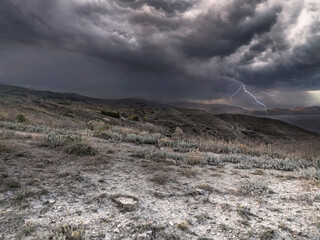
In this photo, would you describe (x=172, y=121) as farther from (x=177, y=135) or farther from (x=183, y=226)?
(x=183, y=226)

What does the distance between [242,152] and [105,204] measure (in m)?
8.27

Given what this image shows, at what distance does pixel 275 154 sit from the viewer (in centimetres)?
985

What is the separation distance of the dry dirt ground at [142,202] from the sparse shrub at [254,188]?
0.08 ft

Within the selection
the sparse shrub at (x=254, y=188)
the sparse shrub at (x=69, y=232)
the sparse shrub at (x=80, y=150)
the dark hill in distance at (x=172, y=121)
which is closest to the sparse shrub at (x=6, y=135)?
the sparse shrub at (x=80, y=150)

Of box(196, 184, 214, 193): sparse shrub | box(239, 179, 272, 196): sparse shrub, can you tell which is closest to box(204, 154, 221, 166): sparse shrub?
box(239, 179, 272, 196): sparse shrub

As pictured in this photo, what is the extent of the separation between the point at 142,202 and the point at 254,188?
3051mm

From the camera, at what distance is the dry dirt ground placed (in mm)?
3275

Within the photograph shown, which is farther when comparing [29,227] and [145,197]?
[145,197]

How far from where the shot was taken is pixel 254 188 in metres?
5.31

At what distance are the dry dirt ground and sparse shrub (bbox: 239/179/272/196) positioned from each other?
0.02 meters

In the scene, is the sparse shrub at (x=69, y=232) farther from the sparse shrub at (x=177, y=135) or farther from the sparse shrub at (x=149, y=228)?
the sparse shrub at (x=177, y=135)

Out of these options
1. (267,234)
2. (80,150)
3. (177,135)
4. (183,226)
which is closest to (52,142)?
(80,150)

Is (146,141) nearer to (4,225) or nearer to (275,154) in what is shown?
(275,154)

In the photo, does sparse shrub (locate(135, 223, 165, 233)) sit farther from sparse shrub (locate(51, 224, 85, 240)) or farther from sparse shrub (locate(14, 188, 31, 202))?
sparse shrub (locate(14, 188, 31, 202))
